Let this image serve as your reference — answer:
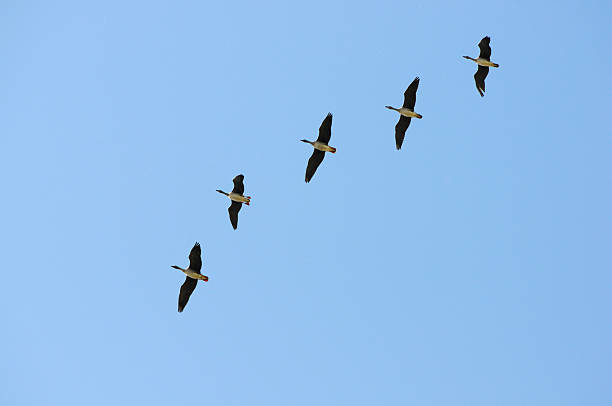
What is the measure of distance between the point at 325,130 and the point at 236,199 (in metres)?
5.95

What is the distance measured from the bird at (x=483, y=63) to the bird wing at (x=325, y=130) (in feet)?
27.6

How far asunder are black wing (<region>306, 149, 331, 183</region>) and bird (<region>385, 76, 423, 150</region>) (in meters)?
3.92

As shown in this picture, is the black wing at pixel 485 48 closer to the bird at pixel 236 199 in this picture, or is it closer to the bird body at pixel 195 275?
the bird at pixel 236 199

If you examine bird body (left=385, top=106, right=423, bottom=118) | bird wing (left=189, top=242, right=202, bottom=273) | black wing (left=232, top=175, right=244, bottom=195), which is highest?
bird body (left=385, top=106, right=423, bottom=118)

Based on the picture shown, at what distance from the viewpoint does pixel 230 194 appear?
52.4 m

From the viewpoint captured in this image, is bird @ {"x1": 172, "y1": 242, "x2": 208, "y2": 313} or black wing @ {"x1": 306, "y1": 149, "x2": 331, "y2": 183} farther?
black wing @ {"x1": 306, "y1": 149, "x2": 331, "y2": 183}

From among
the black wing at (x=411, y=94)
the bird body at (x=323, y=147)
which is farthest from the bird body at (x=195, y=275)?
the black wing at (x=411, y=94)

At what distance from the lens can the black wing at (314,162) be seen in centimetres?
5156

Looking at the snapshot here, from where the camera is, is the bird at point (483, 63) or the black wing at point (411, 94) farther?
the bird at point (483, 63)

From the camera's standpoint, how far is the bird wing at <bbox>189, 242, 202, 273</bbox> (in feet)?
165

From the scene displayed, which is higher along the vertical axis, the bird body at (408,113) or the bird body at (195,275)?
the bird body at (408,113)

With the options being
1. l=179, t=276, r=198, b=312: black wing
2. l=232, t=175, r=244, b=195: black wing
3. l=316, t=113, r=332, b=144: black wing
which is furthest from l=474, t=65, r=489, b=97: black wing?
l=179, t=276, r=198, b=312: black wing

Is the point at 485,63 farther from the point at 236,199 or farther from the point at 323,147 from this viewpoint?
the point at 236,199

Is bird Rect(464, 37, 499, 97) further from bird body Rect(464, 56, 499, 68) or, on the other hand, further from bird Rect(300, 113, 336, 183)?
bird Rect(300, 113, 336, 183)
